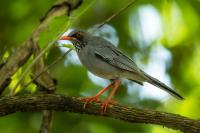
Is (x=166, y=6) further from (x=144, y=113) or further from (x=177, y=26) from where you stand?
(x=144, y=113)

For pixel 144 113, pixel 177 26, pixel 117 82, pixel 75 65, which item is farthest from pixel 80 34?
pixel 144 113

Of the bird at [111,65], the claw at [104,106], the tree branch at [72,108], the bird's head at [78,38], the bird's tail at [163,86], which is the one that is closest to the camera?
the tree branch at [72,108]

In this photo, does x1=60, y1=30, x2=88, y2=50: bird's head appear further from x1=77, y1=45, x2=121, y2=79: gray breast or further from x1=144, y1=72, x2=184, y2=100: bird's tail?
x1=144, y1=72, x2=184, y2=100: bird's tail

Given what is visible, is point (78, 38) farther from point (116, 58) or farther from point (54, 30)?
point (54, 30)

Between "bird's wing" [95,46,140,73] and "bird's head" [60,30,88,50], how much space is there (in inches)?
13.3

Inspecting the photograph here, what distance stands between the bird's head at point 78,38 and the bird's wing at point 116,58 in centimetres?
34

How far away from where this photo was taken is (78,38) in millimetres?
6254

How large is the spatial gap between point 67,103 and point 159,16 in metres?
2.51

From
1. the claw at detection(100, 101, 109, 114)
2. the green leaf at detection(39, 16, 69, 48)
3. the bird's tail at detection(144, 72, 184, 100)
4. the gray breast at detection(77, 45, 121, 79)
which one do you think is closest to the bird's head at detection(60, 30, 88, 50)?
the gray breast at detection(77, 45, 121, 79)

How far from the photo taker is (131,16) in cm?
723

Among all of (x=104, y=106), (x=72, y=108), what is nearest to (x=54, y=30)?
(x=72, y=108)

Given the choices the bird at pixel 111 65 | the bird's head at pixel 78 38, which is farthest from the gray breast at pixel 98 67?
the bird's head at pixel 78 38

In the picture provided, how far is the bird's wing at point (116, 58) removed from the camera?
18.6 ft

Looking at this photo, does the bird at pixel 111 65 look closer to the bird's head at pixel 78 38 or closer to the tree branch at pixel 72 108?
the bird's head at pixel 78 38
